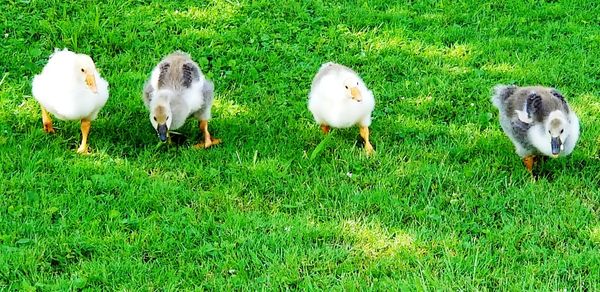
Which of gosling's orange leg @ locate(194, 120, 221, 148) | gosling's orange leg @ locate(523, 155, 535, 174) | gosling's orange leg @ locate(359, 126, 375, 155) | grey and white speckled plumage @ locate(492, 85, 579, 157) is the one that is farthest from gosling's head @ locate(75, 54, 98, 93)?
gosling's orange leg @ locate(523, 155, 535, 174)

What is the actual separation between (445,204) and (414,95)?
2242 millimetres

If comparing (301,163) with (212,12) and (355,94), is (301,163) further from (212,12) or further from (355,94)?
(212,12)

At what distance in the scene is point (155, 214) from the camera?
569cm

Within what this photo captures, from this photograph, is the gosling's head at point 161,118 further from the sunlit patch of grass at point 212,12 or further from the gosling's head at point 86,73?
the sunlit patch of grass at point 212,12

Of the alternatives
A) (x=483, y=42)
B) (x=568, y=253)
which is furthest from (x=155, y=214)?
(x=483, y=42)

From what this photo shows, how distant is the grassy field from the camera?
5.16 meters

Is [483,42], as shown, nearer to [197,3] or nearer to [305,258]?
[197,3]

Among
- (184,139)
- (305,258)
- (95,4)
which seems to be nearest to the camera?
(305,258)

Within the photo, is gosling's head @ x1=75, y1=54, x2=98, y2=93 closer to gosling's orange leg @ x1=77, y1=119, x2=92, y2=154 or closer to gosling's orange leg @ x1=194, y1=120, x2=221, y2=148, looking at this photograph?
gosling's orange leg @ x1=77, y1=119, x2=92, y2=154

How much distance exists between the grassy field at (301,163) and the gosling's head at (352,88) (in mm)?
555

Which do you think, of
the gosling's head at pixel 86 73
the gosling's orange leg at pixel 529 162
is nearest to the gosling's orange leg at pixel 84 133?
the gosling's head at pixel 86 73

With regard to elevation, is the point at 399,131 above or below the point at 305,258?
above

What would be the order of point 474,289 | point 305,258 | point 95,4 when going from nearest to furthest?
point 474,289 → point 305,258 → point 95,4

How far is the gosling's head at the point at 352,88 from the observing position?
6.44 meters
